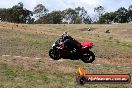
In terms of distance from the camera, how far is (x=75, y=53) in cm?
1694

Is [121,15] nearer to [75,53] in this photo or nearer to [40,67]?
[40,67]

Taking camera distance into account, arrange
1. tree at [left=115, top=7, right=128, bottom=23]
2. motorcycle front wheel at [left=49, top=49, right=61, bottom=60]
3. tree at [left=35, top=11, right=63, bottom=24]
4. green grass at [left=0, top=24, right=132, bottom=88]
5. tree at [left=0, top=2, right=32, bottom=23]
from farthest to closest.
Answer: tree at [left=35, top=11, right=63, bottom=24] < tree at [left=115, top=7, right=128, bottom=23] < tree at [left=0, top=2, right=32, bottom=23] < green grass at [left=0, top=24, right=132, bottom=88] < motorcycle front wheel at [left=49, top=49, right=61, bottom=60]

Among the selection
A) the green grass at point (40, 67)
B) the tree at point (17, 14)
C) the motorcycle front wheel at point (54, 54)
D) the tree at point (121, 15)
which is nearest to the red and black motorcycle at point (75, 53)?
the motorcycle front wheel at point (54, 54)

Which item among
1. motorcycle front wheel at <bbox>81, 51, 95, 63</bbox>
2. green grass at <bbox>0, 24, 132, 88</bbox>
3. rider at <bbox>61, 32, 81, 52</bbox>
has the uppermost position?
rider at <bbox>61, 32, 81, 52</bbox>

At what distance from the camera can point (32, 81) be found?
143ft

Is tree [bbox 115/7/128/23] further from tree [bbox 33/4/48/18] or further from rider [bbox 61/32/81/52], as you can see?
rider [bbox 61/32/81/52]

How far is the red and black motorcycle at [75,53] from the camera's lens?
16.5 meters

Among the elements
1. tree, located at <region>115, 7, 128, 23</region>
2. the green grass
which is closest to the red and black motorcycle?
the green grass

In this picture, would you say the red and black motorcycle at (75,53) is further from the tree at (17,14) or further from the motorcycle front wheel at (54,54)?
the tree at (17,14)

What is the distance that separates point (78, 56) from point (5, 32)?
5498 cm

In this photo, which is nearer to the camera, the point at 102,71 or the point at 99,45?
the point at 102,71

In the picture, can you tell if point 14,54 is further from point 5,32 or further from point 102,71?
point 5,32

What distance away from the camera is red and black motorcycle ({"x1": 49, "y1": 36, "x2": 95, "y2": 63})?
16484mm

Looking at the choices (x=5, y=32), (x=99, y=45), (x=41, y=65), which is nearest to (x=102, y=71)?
(x=41, y=65)
